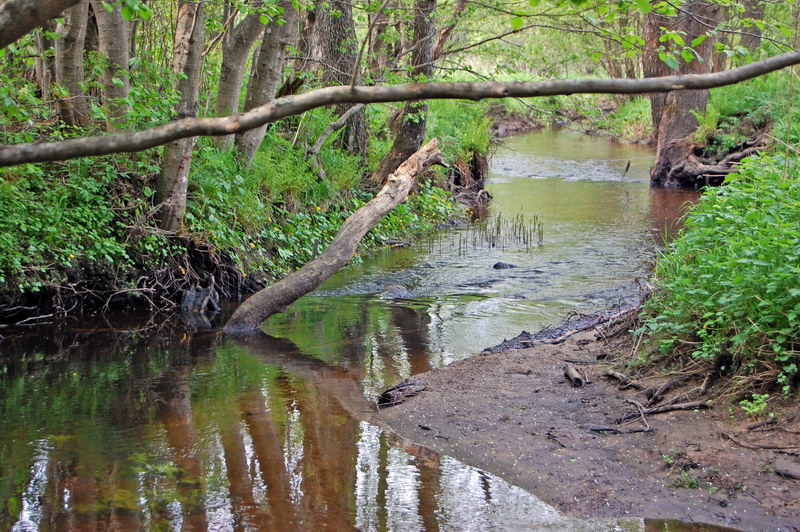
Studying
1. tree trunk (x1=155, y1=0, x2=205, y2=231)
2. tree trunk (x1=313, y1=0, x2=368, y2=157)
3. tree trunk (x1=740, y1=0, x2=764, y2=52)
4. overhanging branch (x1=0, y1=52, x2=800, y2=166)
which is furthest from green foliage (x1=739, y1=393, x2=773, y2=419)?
tree trunk (x1=313, y1=0, x2=368, y2=157)

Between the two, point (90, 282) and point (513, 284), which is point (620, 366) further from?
point (90, 282)

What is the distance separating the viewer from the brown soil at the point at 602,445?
4.12m

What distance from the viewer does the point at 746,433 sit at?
4.56 meters

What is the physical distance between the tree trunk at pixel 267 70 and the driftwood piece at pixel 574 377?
237 inches

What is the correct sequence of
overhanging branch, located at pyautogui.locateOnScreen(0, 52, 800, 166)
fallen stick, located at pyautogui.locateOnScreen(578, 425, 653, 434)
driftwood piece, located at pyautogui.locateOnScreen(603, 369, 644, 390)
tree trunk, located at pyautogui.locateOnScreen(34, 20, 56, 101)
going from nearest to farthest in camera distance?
1. overhanging branch, located at pyautogui.locateOnScreen(0, 52, 800, 166)
2. fallen stick, located at pyautogui.locateOnScreen(578, 425, 653, 434)
3. driftwood piece, located at pyautogui.locateOnScreen(603, 369, 644, 390)
4. tree trunk, located at pyautogui.locateOnScreen(34, 20, 56, 101)

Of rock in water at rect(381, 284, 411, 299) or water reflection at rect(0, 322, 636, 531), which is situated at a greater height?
rock in water at rect(381, 284, 411, 299)

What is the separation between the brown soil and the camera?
412cm

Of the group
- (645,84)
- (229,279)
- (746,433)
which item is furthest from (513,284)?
(645,84)

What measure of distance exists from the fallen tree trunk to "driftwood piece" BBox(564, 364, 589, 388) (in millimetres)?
3593

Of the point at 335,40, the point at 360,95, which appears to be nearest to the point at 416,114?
the point at 335,40

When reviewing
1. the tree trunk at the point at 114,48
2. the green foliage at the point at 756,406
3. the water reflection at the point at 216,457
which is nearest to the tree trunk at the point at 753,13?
the green foliage at the point at 756,406

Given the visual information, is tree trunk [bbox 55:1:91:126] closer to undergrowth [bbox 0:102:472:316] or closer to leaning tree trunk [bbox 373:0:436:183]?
undergrowth [bbox 0:102:472:316]

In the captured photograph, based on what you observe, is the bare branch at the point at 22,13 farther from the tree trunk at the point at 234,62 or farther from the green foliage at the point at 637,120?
the green foliage at the point at 637,120

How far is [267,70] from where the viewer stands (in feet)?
34.8
